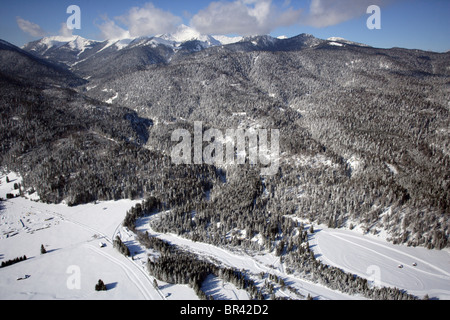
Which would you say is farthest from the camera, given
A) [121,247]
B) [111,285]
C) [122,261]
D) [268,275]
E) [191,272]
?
[121,247]

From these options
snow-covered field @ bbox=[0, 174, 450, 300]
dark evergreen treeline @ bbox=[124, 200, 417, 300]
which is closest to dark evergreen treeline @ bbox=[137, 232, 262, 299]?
dark evergreen treeline @ bbox=[124, 200, 417, 300]

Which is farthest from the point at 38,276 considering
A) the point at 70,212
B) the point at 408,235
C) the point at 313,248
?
the point at 408,235

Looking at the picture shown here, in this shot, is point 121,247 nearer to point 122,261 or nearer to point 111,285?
point 122,261

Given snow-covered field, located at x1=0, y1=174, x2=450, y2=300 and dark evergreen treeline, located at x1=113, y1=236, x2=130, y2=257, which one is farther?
dark evergreen treeline, located at x1=113, y1=236, x2=130, y2=257

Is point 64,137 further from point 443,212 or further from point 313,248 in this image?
point 443,212

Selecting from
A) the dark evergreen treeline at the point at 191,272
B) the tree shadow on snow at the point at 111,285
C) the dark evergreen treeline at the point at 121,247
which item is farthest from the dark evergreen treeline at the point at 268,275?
the tree shadow on snow at the point at 111,285

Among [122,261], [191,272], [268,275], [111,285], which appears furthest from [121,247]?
[268,275]

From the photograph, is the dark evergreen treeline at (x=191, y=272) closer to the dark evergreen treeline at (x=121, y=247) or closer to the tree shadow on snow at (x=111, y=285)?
the tree shadow on snow at (x=111, y=285)

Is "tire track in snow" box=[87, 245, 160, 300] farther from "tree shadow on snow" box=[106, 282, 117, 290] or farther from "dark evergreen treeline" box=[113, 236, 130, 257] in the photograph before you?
"tree shadow on snow" box=[106, 282, 117, 290]
